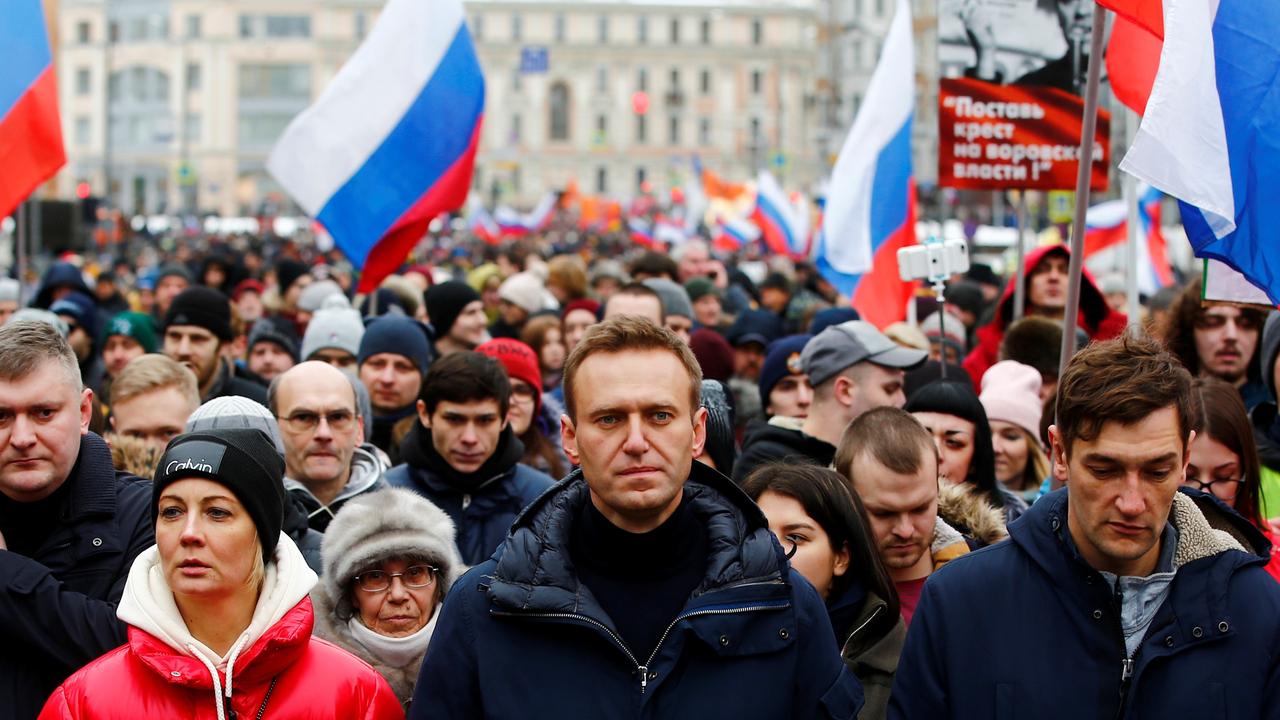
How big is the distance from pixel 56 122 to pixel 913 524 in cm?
390

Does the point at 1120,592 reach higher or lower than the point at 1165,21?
lower

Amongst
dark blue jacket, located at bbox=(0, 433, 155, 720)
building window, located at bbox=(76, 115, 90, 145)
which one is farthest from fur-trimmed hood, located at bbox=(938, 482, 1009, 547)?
building window, located at bbox=(76, 115, 90, 145)

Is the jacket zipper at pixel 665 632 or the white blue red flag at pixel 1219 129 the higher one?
the white blue red flag at pixel 1219 129

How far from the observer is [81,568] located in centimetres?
343

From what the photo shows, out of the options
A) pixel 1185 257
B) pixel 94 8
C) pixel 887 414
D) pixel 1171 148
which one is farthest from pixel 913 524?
pixel 94 8

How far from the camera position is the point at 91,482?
352cm

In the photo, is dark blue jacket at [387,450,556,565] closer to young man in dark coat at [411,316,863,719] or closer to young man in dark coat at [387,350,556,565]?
young man in dark coat at [387,350,556,565]

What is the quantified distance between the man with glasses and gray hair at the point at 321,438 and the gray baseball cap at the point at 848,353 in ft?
4.61

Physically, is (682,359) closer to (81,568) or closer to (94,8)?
(81,568)

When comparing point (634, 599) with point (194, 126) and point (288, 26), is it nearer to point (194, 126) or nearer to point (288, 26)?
point (194, 126)

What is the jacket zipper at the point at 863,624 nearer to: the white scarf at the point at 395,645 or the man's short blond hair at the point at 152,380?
the white scarf at the point at 395,645

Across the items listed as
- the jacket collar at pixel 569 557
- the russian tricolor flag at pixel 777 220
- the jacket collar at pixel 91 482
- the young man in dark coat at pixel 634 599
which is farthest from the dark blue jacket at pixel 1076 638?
the russian tricolor flag at pixel 777 220

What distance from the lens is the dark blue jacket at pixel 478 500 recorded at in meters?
4.80

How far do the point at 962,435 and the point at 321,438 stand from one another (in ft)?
6.17
